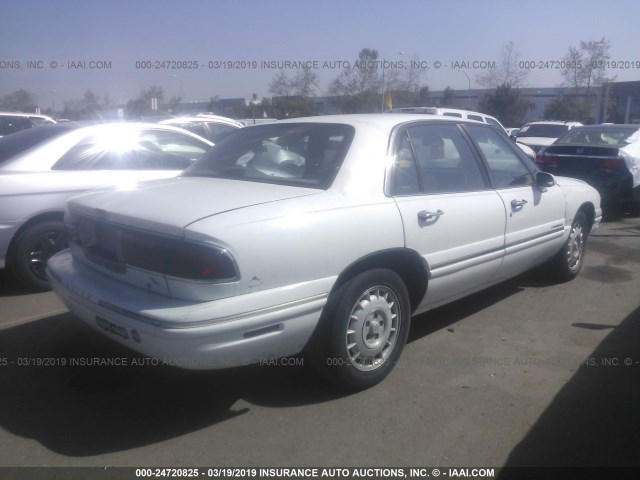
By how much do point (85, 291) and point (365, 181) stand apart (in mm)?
1676

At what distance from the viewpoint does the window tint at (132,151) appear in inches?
213

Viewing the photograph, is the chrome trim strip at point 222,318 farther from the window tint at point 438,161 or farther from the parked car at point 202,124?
the parked car at point 202,124

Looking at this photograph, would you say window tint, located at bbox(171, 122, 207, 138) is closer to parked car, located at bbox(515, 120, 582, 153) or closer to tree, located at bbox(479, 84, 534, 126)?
parked car, located at bbox(515, 120, 582, 153)

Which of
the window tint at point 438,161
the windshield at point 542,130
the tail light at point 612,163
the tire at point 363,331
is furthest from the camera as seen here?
the windshield at point 542,130

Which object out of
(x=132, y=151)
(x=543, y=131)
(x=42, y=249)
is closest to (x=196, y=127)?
(x=132, y=151)

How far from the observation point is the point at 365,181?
11.3 feet

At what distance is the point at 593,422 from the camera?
3.18 m

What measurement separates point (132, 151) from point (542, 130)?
44.5ft

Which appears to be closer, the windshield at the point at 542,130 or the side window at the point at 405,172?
the side window at the point at 405,172

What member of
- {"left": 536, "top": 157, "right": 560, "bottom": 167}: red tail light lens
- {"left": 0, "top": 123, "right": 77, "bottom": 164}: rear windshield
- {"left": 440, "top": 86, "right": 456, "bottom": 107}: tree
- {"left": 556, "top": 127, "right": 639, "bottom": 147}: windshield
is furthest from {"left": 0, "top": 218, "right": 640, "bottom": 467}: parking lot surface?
{"left": 440, "top": 86, "right": 456, "bottom": 107}: tree

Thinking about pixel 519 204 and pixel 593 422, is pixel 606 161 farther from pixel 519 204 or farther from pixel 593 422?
pixel 593 422

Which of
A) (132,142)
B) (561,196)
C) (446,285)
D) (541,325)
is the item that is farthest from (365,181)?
(132,142)

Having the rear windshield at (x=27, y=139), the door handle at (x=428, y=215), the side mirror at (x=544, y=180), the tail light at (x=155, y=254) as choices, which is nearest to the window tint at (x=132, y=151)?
the rear windshield at (x=27, y=139)

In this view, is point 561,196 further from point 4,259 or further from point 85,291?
point 4,259
